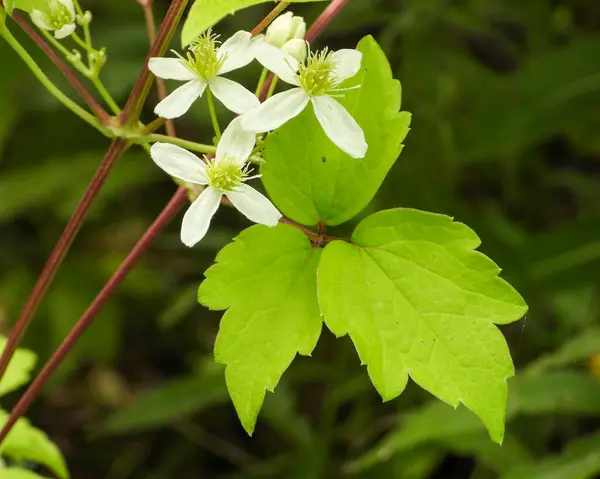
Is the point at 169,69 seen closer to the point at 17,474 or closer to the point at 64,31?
the point at 64,31

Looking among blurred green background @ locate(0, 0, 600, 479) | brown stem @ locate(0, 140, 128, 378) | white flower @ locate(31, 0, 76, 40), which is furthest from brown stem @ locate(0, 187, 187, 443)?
blurred green background @ locate(0, 0, 600, 479)

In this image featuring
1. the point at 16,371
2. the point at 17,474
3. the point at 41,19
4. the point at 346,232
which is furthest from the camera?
the point at 346,232

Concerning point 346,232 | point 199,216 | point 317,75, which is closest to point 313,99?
point 317,75

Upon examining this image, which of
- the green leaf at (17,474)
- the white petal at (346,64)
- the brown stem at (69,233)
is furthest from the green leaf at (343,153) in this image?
the green leaf at (17,474)

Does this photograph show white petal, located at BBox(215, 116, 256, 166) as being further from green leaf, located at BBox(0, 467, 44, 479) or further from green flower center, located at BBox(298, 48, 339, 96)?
green leaf, located at BBox(0, 467, 44, 479)

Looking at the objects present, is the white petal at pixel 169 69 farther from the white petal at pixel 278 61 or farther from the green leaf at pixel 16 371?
the green leaf at pixel 16 371

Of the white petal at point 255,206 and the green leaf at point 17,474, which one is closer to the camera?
the white petal at point 255,206

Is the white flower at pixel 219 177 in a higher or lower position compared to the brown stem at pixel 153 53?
lower
